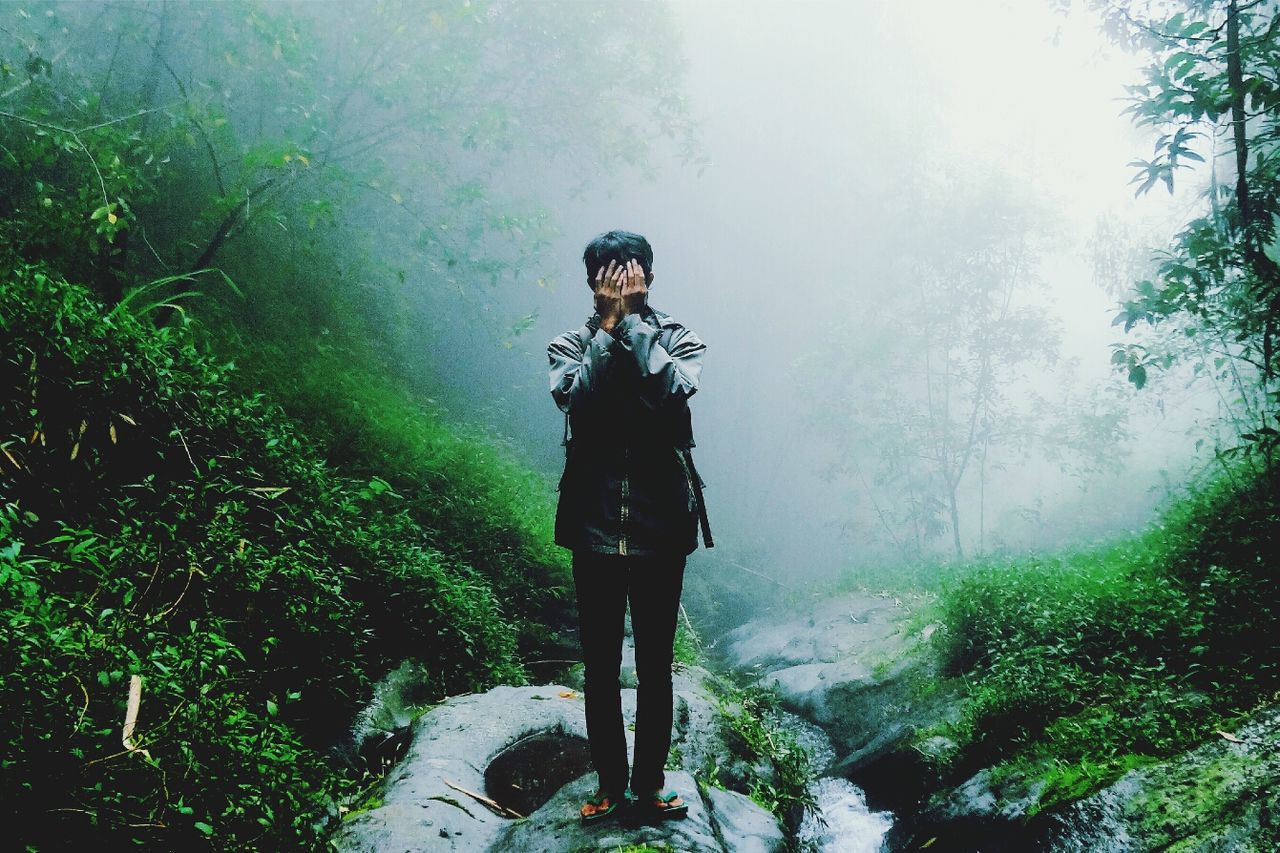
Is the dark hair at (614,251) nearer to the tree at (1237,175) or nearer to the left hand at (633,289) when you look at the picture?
the left hand at (633,289)

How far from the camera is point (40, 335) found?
3.00 metres

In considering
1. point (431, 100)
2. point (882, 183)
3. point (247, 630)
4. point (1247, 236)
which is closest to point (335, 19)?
point (431, 100)

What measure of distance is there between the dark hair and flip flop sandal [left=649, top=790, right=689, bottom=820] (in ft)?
6.30

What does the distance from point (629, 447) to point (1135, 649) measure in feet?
13.3

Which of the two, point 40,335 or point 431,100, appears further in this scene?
point 431,100

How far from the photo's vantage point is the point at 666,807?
2.22 m

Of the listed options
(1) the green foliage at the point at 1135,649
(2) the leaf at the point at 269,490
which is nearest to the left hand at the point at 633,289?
(2) the leaf at the point at 269,490

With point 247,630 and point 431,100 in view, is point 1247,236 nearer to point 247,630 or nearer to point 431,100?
point 247,630

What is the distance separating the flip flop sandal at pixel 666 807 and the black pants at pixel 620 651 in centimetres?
4

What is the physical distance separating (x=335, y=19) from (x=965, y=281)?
14.8 m

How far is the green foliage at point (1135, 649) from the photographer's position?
131 inches

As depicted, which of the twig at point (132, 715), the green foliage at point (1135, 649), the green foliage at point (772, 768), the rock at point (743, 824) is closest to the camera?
the twig at point (132, 715)

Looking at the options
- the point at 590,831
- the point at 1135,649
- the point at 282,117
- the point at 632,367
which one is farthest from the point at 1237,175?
the point at 282,117

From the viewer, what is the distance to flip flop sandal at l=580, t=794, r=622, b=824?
223cm
